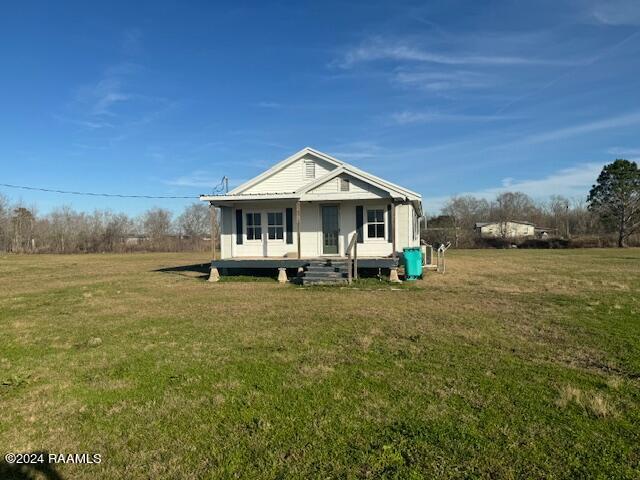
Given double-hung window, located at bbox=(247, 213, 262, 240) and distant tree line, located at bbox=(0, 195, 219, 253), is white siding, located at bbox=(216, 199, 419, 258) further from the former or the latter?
distant tree line, located at bbox=(0, 195, 219, 253)

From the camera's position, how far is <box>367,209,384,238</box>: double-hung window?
17266 millimetres

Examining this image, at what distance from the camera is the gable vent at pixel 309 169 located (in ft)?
61.1

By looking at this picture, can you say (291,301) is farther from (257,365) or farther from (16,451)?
(16,451)

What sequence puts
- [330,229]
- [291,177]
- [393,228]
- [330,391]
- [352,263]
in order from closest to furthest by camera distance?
[330,391]
[352,263]
[393,228]
[330,229]
[291,177]

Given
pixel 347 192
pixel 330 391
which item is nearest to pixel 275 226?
pixel 347 192

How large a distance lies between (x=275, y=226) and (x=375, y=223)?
14.1 ft


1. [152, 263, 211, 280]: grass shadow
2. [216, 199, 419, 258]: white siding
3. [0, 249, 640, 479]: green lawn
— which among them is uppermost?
[216, 199, 419, 258]: white siding

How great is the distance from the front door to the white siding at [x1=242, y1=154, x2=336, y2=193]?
1.80m

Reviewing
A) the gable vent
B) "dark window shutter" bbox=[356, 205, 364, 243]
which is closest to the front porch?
"dark window shutter" bbox=[356, 205, 364, 243]

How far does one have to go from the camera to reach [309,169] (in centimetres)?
1866

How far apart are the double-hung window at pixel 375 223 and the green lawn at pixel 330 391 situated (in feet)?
26.0

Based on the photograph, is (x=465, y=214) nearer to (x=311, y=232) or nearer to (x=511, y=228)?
(x=511, y=228)

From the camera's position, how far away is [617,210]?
159 feet

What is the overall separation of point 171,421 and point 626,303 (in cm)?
1066
